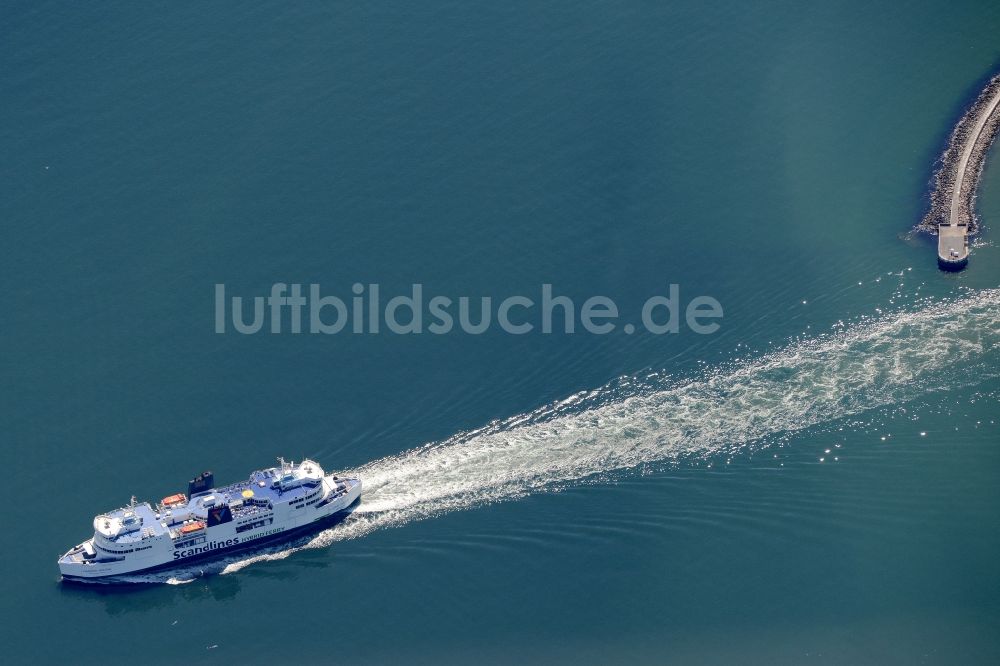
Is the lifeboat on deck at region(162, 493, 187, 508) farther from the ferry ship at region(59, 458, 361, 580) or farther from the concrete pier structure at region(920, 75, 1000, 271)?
the concrete pier structure at region(920, 75, 1000, 271)

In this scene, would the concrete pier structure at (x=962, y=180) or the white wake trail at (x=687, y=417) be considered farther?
the concrete pier structure at (x=962, y=180)

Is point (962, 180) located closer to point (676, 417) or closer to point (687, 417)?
point (687, 417)

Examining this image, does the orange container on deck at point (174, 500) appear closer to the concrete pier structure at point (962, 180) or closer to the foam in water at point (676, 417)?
the foam in water at point (676, 417)

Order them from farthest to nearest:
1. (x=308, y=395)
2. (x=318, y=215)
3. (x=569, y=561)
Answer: (x=318, y=215), (x=308, y=395), (x=569, y=561)

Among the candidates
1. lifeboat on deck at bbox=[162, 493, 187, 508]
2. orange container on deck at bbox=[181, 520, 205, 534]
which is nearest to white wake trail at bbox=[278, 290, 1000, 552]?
orange container on deck at bbox=[181, 520, 205, 534]

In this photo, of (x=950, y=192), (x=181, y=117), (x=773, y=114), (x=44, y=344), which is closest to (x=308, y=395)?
(x=44, y=344)

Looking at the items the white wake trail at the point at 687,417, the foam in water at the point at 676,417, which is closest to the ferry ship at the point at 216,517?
the foam in water at the point at 676,417

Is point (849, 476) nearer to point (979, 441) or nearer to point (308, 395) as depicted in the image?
point (979, 441)
